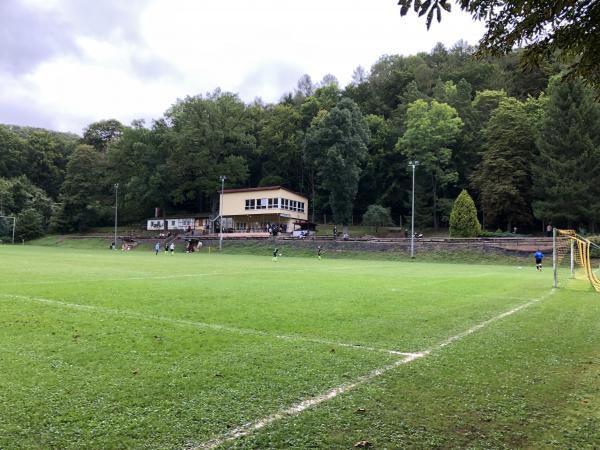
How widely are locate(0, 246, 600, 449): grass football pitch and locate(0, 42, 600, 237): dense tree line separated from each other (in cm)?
5033

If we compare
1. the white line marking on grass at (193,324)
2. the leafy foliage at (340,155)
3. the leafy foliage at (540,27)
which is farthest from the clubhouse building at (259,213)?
the leafy foliage at (540,27)

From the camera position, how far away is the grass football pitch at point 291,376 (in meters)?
4.13

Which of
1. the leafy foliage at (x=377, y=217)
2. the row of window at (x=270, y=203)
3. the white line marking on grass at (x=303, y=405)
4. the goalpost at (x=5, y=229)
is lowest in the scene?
the white line marking on grass at (x=303, y=405)

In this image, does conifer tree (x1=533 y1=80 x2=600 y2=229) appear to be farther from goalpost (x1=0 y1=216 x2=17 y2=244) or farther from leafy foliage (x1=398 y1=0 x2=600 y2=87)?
goalpost (x1=0 y1=216 x2=17 y2=244)

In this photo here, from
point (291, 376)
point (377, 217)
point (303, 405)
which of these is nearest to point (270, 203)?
point (377, 217)

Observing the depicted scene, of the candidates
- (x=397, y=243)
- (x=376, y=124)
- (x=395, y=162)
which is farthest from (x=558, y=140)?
(x=376, y=124)

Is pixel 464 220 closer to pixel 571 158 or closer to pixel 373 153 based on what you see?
pixel 571 158

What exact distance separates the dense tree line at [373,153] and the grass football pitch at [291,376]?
5033 centimetres

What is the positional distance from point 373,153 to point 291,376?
75543 millimetres

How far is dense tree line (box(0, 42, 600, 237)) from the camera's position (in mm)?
53688

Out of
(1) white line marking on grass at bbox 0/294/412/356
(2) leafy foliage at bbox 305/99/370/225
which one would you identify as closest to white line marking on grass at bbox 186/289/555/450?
(1) white line marking on grass at bbox 0/294/412/356

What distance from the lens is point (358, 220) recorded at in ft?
273

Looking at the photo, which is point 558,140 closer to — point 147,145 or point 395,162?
point 395,162

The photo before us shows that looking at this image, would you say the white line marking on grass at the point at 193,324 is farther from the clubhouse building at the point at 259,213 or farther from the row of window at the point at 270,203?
the row of window at the point at 270,203
